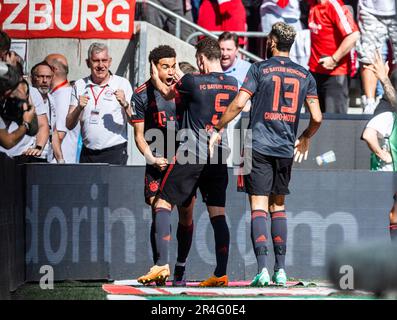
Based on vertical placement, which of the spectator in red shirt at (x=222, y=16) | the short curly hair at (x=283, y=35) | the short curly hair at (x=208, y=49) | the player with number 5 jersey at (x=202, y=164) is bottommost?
the player with number 5 jersey at (x=202, y=164)

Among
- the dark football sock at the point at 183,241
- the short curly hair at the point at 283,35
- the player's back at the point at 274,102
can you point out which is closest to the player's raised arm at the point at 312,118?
the player's back at the point at 274,102

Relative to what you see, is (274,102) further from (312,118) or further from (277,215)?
(277,215)

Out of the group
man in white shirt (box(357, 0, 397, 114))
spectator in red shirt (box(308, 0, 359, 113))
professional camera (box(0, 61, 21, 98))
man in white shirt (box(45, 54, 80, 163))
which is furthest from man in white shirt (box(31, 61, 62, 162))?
professional camera (box(0, 61, 21, 98))

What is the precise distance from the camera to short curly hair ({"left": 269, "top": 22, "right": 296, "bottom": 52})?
29.0 ft

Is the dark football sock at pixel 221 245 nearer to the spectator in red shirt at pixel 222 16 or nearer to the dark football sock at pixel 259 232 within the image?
the dark football sock at pixel 259 232

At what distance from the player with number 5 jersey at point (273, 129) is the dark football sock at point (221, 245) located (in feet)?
0.81

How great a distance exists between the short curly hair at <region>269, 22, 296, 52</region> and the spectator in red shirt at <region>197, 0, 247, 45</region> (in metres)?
3.87

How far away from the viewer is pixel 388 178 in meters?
10.6

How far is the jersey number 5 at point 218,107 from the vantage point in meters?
8.87

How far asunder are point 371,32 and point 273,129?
3.75 meters

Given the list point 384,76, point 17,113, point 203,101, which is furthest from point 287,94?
point 17,113

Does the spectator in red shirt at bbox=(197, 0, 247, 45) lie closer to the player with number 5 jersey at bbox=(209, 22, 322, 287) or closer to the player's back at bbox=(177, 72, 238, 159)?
the player with number 5 jersey at bbox=(209, 22, 322, 287)
